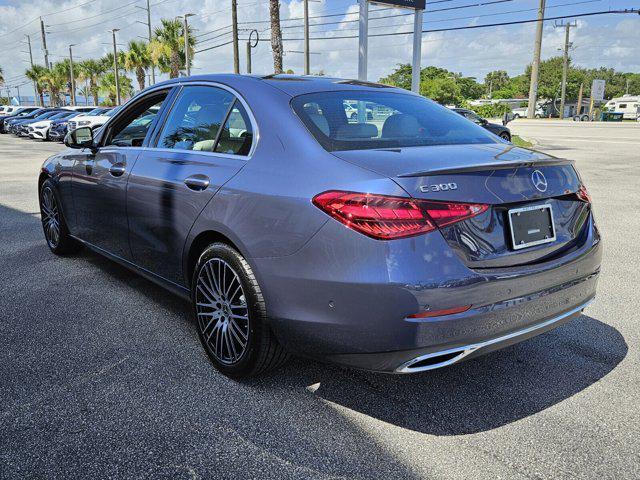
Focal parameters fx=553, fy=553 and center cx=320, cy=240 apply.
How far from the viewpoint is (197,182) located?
10.3 feet

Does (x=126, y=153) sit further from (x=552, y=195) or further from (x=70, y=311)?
(x=552, y=195)

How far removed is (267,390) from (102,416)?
32.4 inches

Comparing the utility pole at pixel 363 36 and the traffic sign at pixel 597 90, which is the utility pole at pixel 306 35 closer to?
the utility pole at pixel 363 36

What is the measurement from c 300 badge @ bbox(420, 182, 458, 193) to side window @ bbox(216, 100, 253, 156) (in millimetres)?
1059

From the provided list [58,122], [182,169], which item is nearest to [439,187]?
[182,169]

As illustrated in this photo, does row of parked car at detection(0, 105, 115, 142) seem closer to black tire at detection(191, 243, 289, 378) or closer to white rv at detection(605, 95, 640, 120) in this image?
black tire at detection(191, 243, 289, 378)

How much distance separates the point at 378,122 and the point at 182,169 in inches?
47.1

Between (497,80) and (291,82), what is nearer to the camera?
(291,82)

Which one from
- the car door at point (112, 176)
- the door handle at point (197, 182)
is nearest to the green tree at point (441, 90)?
the car door at point (112, 176)

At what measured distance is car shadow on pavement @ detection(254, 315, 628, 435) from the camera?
Answer: 2699 millimetres

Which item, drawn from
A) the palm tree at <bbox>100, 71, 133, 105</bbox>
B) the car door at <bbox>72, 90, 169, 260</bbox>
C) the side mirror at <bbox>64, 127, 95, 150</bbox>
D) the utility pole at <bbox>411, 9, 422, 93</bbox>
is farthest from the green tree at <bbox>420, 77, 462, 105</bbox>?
the car door at <bbox>72, 90, 169, 260</bbox>

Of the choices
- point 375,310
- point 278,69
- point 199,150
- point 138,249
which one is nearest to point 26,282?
point 138,249

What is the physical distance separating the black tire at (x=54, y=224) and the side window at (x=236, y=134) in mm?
2756

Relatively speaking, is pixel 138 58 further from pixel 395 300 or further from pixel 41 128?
pixel 395 300
